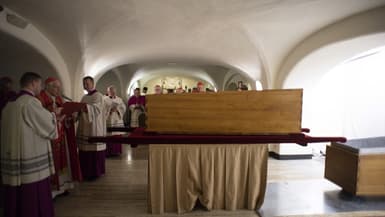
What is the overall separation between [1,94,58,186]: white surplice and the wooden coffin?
110cm

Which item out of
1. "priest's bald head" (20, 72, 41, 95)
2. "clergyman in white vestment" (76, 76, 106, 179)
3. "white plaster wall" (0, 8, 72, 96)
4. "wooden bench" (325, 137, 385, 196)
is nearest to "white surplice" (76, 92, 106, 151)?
"clergyman in white vestment" (76, 76, 106, 179)

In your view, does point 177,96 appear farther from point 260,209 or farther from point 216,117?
point 260,209

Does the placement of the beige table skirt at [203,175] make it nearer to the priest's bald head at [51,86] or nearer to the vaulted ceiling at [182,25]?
the priest's bald head at [51,86]

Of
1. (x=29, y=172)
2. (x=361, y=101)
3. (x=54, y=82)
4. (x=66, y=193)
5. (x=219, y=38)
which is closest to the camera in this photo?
(x=29, y=172)

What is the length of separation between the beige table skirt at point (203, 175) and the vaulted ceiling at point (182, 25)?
211cm

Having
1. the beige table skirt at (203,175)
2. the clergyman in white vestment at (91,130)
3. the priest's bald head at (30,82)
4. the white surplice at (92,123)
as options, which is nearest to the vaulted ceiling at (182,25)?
the clergyman in white vestment at (91,130)

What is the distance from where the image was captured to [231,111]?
7.39ft

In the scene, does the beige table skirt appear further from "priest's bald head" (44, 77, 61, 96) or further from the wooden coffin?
"priest's bald head" (44, 77, 61, 96)

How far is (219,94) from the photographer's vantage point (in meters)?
2.25

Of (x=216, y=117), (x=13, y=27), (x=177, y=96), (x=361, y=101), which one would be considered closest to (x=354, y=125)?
(x=361, y=101)

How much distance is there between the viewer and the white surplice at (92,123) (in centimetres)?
360

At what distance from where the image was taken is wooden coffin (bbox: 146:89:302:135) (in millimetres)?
2244

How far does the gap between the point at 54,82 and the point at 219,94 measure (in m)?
2.21

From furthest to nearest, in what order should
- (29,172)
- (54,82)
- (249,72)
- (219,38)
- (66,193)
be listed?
(249,72), (219,38), (66,193), (54,82), (29,172)
